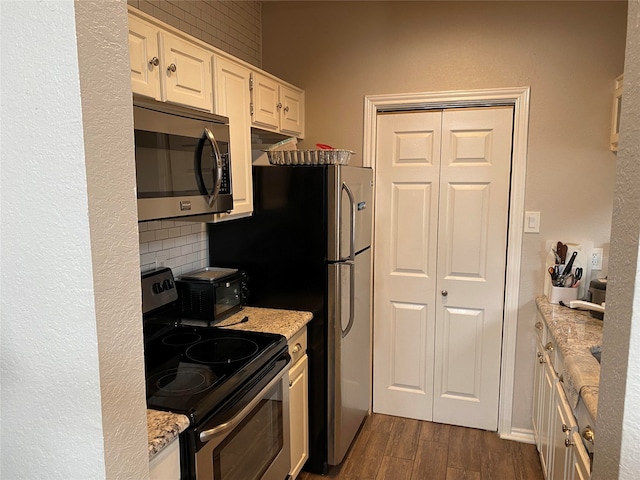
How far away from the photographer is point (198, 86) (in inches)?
74.1

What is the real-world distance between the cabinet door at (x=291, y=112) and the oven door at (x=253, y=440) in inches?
54.8

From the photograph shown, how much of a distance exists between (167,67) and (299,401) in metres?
1.60

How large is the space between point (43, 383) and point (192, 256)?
5.43 ft

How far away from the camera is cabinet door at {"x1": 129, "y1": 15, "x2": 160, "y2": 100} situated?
5.08ft

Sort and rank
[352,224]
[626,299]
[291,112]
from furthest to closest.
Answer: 1. [291,112]
2. [352,224]
3. [626,299]

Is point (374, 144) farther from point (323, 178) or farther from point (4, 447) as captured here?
point (4, 447)

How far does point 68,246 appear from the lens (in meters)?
0.77

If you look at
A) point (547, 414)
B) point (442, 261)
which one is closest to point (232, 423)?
point (547, 414)

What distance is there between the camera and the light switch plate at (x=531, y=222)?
2703mm

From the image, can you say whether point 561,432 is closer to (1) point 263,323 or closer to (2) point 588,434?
(2) point 588,434

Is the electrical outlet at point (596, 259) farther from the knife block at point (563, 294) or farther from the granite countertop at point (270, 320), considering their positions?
the granite countertop at point (270, 320)

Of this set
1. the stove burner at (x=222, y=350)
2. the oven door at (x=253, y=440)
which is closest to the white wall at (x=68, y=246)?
the oven door at (x=253, y=440)

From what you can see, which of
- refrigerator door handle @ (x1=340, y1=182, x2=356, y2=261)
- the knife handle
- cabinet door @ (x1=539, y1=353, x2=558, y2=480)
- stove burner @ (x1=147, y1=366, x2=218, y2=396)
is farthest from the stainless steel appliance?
the knife handle

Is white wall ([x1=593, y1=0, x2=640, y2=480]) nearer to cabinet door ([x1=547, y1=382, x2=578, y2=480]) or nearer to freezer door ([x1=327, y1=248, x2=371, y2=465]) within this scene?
cabinet door ([x1=547, y1=382, x2=578, y2=480])
